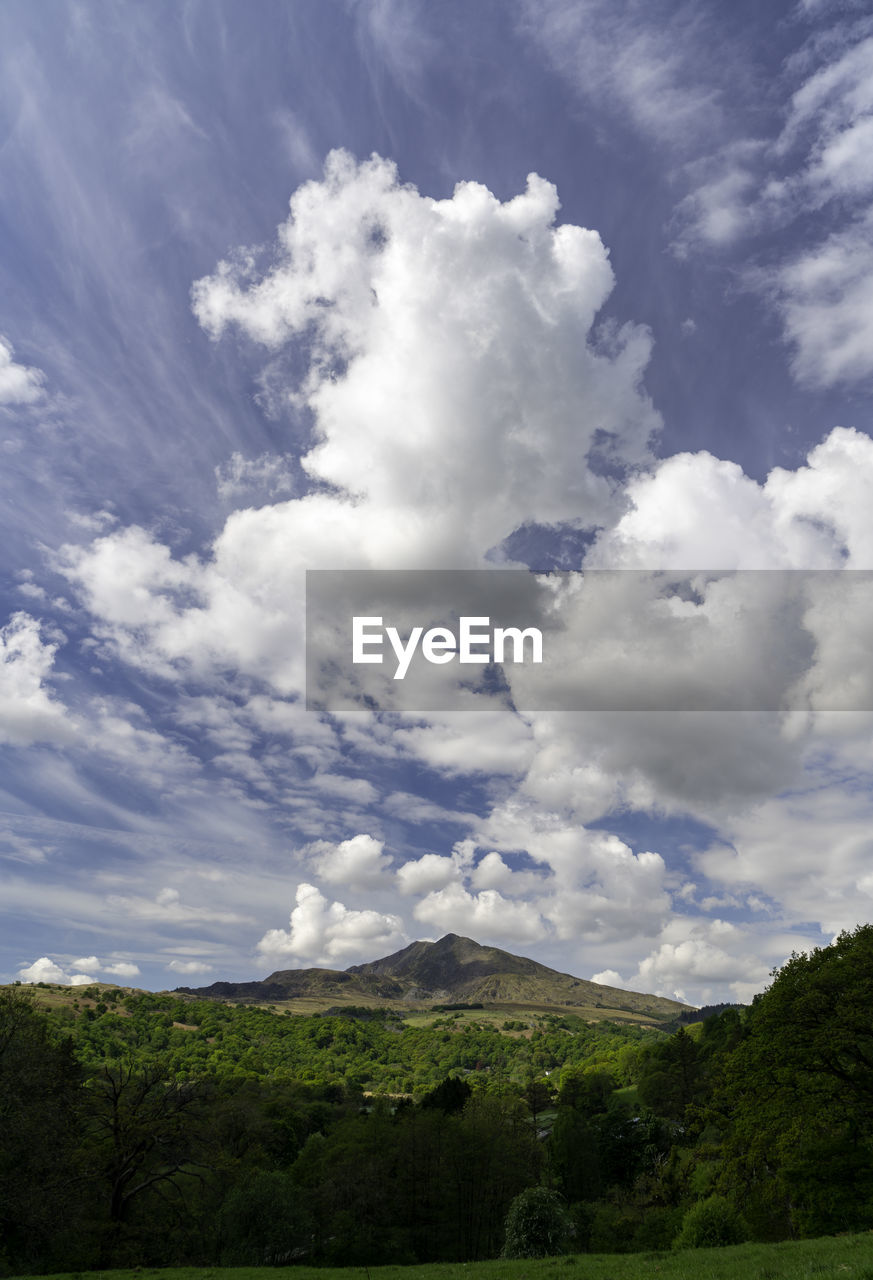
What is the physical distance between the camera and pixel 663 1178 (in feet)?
251

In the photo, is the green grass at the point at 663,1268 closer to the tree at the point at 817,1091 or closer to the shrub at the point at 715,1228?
the tree at the point at 817,1091

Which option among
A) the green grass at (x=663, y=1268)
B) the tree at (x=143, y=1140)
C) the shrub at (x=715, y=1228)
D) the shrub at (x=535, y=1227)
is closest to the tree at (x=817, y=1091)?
the shrub at (x=715, y=1228)

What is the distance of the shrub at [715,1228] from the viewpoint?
4231cm

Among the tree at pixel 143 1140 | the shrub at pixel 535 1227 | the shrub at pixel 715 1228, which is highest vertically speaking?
the tree at pixel 143 1140

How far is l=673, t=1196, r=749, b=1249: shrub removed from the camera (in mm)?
42312

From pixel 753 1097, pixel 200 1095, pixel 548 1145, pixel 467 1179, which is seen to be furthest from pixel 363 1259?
pixel 548 1145

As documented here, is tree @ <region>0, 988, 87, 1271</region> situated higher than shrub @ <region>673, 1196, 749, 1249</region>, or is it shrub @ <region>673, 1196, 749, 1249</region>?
tree @ <region>0, 988, 87, 1271</region>

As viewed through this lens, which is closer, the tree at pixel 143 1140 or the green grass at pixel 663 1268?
the green grass at pixel 663 1268

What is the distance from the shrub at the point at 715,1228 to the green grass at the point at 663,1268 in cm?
1894

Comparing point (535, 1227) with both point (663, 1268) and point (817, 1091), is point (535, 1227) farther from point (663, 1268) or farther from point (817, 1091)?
point (663, 1268)

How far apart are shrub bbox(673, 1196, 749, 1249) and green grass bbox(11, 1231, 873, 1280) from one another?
1894 centimetres

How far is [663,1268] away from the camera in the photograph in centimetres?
2203

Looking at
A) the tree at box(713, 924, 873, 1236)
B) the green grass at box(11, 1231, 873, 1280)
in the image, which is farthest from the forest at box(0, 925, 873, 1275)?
the green grass at box(11, 1231, 873, 1280)

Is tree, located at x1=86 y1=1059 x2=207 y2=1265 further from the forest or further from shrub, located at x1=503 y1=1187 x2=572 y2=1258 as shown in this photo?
shrub, located at x1=503 y1=1187 x2=572 y2=1258
